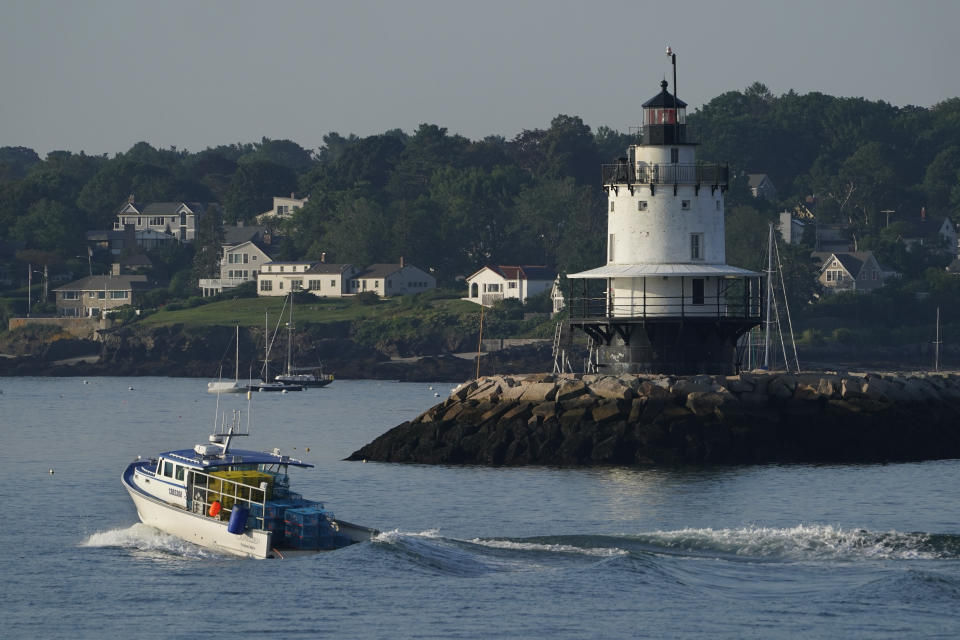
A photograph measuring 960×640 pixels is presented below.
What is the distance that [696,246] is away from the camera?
5659 centimetres

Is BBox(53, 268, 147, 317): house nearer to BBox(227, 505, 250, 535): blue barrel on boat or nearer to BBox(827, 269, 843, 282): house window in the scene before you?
BBox(827, 269, 843, 282): house window

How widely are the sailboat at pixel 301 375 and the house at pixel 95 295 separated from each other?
3409 centimetres

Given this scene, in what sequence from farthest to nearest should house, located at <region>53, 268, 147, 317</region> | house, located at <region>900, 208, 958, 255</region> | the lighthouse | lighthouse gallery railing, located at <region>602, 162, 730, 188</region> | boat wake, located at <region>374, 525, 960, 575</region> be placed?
1. house, located at <region>53, 268, 147, 317</region>
2. house, located at <region>900, 208, 958, 255</region>
3. lighthouse gallery railing, located at <region>602, 162, 730, 188</region>
4. the lighthouse
5. boat wake, located at <region>374, 525, 960, 575</region>

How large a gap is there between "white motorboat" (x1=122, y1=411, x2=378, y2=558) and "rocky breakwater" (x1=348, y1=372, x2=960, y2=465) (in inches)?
502

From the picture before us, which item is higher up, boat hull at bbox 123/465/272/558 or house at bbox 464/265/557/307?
house at bbox 464/265/557/307

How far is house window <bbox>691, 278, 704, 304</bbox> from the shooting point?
184 ft

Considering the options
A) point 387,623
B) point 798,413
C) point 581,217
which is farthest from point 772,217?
point 387,623

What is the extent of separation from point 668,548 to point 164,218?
544ft

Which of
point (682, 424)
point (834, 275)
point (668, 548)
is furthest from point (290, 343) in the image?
point (668, 548)

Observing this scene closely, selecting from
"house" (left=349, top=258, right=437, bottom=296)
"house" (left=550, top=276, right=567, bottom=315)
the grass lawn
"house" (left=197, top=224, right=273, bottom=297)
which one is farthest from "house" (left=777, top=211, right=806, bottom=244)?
"house" (left=197, top=224, right=273, bottom=297)

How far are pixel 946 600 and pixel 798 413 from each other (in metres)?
21.3

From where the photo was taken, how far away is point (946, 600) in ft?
107

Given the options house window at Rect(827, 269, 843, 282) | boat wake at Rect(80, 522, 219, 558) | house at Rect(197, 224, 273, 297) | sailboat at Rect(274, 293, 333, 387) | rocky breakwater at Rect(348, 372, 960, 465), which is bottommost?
boat wake at Rect(80, 522, 219, 558)

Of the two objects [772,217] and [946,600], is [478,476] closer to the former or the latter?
[946,600]
